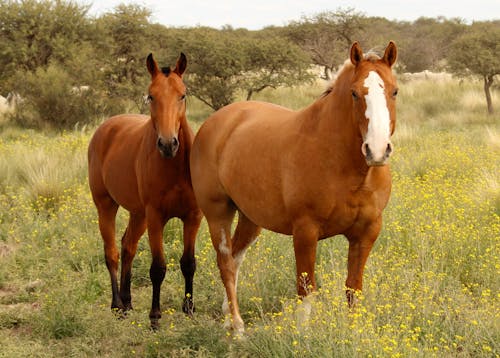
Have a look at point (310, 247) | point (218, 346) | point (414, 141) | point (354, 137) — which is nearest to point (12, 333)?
point (218, 346)

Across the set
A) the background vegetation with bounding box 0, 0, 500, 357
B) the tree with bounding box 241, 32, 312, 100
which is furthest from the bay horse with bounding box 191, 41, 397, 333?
the tree with bounding box 241, 32, 312, 100

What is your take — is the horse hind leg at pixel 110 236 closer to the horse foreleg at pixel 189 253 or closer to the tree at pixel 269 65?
the horse foreleg at pixel 189 253

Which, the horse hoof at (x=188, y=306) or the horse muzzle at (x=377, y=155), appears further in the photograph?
the horse hoof at (x=188, y=306)

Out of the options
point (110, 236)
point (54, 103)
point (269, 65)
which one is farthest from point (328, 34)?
point (110, 236)

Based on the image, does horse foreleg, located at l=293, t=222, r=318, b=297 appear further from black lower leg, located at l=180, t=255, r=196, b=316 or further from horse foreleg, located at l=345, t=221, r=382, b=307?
black lower leg, located at l=180, t=255, r=196, b=316

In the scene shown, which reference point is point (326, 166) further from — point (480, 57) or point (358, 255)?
A: point (480, 57)

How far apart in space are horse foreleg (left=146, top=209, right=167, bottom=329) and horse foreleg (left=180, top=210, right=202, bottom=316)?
197mm

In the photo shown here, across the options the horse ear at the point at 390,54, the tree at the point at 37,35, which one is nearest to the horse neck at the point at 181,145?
the horse ear at the point at 390,54

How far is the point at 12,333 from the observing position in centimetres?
483

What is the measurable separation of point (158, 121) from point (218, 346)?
1.67 m

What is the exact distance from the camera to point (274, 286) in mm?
4949

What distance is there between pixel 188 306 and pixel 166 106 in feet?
5.40

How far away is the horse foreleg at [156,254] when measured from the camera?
181 inches

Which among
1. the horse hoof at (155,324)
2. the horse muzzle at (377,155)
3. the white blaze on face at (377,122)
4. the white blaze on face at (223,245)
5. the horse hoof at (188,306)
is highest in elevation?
the white blaze on face at (377,122)
